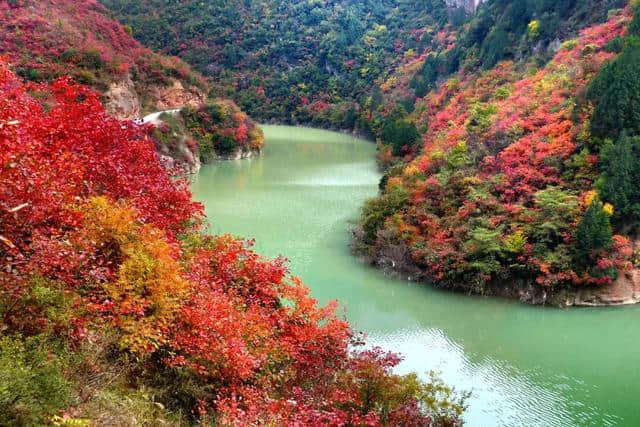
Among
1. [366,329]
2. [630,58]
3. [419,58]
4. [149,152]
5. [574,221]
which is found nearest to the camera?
[149,152]

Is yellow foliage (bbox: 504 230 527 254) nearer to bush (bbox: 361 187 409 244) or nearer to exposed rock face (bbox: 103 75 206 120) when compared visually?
bush (bbox: 361 187 409 244)

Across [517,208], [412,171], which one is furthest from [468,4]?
[517,208]

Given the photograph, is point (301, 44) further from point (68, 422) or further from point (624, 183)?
point (68, 422)

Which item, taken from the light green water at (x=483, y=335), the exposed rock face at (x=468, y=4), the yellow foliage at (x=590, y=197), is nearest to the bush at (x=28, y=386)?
the light green water at (x=483, y=335)

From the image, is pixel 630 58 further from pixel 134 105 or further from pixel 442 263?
pixel 134 105

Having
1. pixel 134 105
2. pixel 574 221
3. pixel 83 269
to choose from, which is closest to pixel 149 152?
pixel 83 269

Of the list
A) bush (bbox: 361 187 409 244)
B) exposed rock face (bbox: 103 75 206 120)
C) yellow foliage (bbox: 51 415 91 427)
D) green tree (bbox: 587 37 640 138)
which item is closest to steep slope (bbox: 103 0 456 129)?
exposed rock face (bbox: 103 75 206 120)
